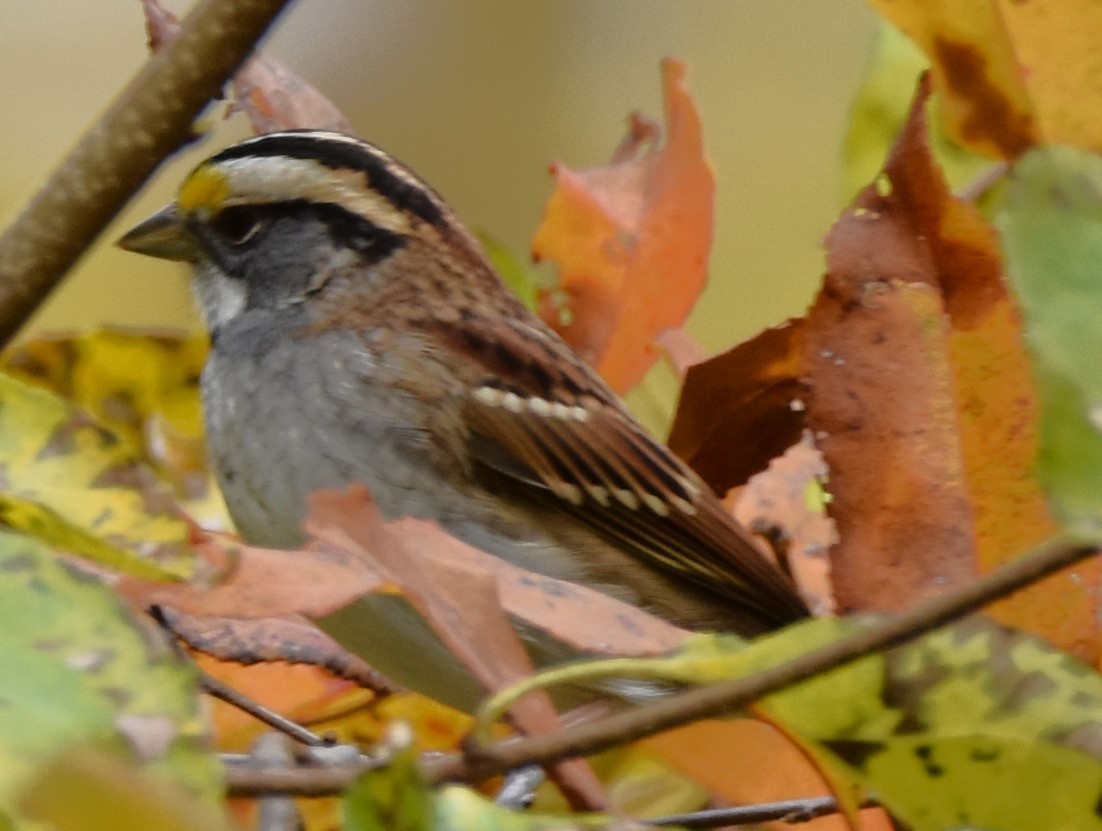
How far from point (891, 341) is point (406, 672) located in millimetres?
424

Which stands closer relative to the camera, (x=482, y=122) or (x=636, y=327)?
(x=636, y=327)

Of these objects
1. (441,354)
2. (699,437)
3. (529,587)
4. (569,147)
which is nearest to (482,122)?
(569,147)

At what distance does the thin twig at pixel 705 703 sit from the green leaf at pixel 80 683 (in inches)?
1.6

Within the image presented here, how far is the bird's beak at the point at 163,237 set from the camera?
1.16 m

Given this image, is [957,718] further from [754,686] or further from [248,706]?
[248,706]

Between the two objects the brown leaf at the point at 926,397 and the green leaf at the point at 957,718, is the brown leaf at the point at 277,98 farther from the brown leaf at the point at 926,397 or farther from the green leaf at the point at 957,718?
the green leaf at the point at 957,718

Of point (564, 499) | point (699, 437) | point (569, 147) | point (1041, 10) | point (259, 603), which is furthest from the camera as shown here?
→ point (569, 147)

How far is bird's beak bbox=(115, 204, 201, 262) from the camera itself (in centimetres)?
116

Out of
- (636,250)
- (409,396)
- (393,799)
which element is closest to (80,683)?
(393,799)

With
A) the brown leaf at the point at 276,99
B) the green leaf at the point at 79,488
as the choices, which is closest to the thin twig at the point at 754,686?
the green leaf at the point at 79,488

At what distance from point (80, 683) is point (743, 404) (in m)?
0.44

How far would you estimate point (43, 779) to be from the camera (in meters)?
0.31

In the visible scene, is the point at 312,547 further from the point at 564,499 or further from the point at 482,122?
the point at 482,122

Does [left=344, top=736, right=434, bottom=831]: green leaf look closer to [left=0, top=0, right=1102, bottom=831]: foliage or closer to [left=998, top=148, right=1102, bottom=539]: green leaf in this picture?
[left=0, top=0, right=1102, bottom=831]: foliage
